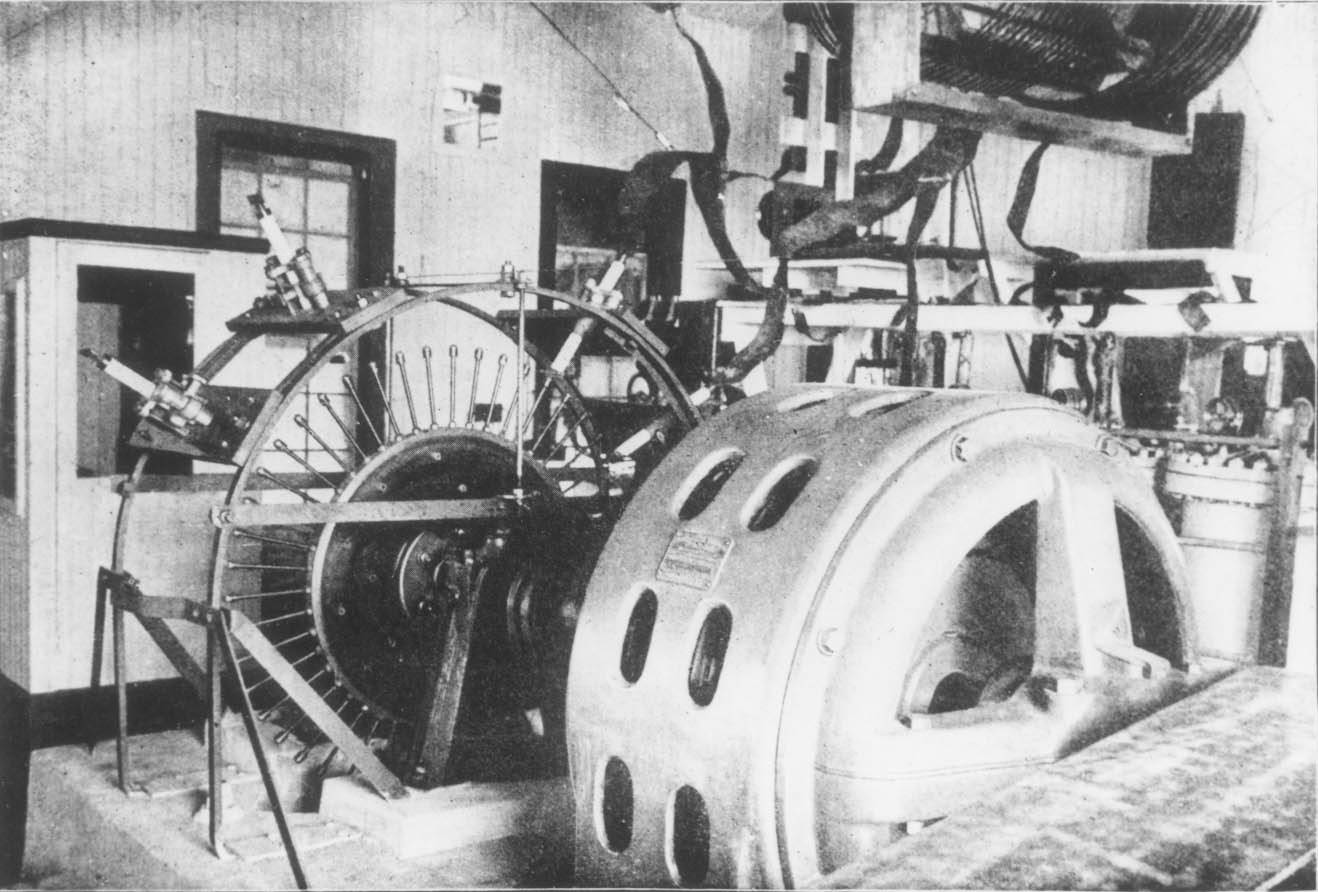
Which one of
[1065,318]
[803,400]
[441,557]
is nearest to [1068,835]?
[803,400]

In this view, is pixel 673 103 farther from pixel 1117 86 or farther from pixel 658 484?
pixel 658 484

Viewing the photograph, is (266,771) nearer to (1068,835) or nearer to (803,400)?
(803,400)

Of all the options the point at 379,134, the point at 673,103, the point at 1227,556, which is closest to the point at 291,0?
the point at 379,134

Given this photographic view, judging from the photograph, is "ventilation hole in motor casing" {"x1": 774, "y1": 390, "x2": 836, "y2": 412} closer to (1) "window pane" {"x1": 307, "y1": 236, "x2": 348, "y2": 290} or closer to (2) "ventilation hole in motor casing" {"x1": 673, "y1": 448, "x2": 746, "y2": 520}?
(2) "ventilation hole in motor casing" {"x1": 673, "y1": 448, "x2": 746, "y2": 520}

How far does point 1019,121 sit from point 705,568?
37.3 inches

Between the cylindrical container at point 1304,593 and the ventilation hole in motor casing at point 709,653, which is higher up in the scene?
the ventilation hole in motor casing at point 709,653

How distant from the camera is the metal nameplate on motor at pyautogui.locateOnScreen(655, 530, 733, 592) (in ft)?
5.63

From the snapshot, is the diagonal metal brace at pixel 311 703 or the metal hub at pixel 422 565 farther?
the metal hub at pixel 422 565

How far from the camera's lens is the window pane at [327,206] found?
573 cm

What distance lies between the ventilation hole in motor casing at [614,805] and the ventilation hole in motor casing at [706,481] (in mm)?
401

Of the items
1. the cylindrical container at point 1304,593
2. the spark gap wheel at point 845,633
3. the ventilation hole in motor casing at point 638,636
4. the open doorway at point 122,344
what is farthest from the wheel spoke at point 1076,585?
the open doorway at point 122,344

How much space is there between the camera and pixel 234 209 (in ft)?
18.2

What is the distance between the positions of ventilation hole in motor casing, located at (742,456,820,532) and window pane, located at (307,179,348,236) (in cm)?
437

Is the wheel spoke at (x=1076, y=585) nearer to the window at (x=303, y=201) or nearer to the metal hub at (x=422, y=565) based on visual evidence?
the metal hub at (x=422, y=565)
